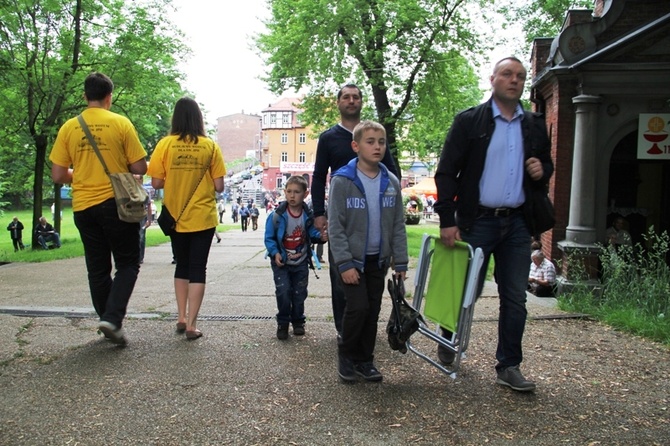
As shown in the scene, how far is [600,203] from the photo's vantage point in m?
9.19

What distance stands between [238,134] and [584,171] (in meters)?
141

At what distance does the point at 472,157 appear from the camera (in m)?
3.84

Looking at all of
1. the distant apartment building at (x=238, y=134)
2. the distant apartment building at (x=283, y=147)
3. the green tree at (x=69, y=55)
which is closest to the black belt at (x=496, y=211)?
the green tree at (x=69, y=55)

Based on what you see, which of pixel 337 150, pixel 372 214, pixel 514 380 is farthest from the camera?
pixel 337 150

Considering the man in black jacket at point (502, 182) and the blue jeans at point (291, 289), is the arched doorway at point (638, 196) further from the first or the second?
the man in black jacket at point (502, 182)

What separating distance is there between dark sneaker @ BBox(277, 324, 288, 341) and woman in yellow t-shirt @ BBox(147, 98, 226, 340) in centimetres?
64

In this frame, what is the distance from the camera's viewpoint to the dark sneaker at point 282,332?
4.96 meters

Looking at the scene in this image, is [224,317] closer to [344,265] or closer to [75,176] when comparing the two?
[75,176]

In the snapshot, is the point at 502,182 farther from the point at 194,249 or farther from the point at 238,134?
the point at 238,134

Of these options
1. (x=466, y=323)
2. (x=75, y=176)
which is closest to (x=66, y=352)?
(x=75, y=176)

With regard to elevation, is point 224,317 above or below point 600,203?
below

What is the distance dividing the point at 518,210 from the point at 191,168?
8.22 ft

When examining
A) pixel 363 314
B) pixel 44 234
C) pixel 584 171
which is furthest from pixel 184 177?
pixel 44 234

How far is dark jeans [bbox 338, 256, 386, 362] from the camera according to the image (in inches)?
150
